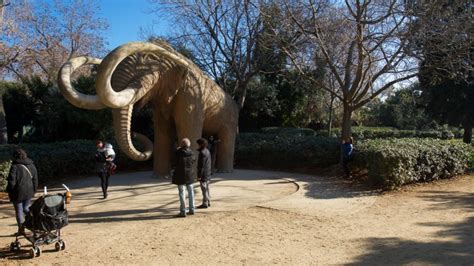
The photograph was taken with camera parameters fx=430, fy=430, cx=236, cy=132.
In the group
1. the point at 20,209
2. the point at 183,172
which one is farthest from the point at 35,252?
the point at 183,172

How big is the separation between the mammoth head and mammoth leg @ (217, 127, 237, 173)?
2625mm

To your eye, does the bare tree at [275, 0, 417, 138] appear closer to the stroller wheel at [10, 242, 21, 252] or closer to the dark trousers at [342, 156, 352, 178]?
the dark trousers at [342, 156, 352, 178]

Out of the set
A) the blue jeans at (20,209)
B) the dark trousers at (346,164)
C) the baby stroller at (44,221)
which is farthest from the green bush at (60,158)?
the dark trousers at (346,164)

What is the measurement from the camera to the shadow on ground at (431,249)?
18.1ft

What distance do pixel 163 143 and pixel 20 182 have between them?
5.67 metres

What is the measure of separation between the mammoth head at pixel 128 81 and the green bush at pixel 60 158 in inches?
155

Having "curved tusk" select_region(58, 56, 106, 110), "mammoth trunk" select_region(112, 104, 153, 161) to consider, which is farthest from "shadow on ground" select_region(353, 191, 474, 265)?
"curved tusk" select_region(58, 56, 106, 110)

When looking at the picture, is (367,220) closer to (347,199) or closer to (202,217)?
(347,199)

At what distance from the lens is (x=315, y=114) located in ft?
101

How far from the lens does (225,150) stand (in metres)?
13.1

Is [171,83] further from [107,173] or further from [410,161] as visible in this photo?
[410,161]

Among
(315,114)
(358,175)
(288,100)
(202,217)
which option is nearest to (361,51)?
(358,175)

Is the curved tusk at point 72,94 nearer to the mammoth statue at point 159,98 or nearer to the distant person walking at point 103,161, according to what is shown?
the mammoth statue at point 159,98

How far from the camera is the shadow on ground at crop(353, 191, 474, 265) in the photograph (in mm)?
5516
